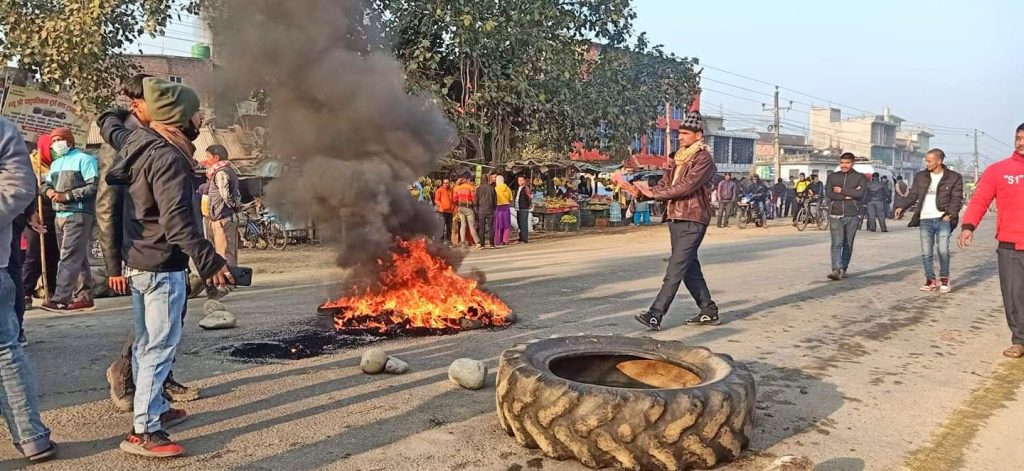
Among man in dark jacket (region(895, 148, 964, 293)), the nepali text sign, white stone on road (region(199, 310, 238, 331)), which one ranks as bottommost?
white stone on road (region(199, 310, 238, 331))

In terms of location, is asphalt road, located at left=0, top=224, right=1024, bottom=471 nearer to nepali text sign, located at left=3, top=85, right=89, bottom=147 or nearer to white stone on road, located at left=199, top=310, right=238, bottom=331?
white stone on road, located at left=199, top=310, right=238, bottom=331

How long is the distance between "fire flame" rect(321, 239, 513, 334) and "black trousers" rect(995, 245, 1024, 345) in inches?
168

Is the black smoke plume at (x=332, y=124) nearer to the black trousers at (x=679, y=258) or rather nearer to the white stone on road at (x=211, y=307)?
the white stone on road at (x=211, y=307)

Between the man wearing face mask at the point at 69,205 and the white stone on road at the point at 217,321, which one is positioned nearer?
the white stone on road at the point at 217,321

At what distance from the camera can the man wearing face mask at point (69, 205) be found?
6.89m

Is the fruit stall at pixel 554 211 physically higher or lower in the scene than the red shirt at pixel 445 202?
lower

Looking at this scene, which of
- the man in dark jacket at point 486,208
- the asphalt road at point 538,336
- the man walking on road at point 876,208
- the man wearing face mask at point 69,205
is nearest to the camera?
the asphalt road at point 538,336

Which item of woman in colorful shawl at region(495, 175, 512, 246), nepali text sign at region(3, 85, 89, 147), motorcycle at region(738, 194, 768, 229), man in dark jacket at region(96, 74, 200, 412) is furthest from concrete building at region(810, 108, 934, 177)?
man in dark jacket at region(96, 74, 200, 412)

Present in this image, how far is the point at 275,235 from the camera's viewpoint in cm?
1565

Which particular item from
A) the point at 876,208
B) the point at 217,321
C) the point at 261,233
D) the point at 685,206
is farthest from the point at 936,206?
the point at 261,233

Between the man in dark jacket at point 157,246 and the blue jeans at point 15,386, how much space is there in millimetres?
390

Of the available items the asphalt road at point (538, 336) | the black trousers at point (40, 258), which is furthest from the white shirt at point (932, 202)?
the black trousers at point (40, 258)

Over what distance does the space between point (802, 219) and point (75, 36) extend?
745 inches

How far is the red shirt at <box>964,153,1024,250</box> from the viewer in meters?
5.73
